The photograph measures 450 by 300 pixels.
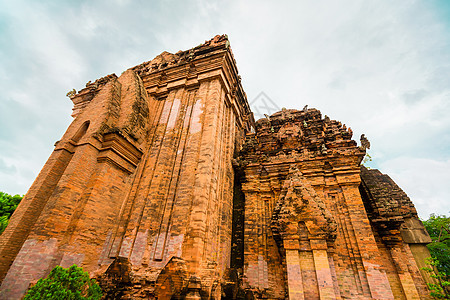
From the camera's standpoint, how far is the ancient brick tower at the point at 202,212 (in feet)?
21.1

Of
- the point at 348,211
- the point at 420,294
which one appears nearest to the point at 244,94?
the point at 348,211

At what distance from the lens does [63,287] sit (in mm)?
4746

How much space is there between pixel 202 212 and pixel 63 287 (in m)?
3.87

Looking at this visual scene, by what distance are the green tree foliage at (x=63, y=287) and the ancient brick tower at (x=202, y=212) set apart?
1.00 m

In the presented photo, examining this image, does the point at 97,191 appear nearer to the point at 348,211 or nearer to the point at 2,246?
the point at 2,246

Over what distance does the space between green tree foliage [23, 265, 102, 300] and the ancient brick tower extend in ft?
3.28

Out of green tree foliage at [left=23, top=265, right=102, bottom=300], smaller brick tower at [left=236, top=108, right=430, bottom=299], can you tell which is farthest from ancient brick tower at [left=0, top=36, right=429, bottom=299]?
green tree foliage at [left=23, top=265, right=102, bottom=300]

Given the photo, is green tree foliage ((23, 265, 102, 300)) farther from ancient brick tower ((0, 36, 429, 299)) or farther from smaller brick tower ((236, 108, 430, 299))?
smaller brick tower ((236, 108, 430, 299))

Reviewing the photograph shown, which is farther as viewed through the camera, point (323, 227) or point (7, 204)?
point (7, 204)

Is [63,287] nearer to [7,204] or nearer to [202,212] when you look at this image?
[202,212]

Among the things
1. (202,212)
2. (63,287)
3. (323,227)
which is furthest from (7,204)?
(323,227)

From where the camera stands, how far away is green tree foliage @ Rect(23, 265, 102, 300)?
450cm

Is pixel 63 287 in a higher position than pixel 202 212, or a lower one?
lower

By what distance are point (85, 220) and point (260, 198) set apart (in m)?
7.00
